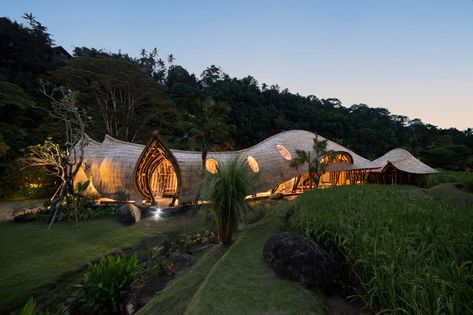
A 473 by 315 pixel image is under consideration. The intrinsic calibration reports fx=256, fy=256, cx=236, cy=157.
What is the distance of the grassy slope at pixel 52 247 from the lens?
6863 millimetres

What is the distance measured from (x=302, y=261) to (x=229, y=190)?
2.60m

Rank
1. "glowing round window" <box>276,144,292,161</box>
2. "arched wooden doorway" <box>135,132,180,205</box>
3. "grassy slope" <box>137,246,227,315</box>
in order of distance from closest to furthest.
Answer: "grassy slope" <box>137,246,227,315</box> < "arched wooden doorway" <box>135,132,180,205</box> < "glowing round window" <box>276,144,292,161</box>

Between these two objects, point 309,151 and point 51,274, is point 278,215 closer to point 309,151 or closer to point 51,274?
point 51,274

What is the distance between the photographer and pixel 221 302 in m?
3.79

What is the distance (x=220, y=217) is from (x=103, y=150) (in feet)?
52.7

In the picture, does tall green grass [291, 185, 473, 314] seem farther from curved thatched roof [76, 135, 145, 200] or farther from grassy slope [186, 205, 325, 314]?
curved thatched roof [76, 135, 145, 200]

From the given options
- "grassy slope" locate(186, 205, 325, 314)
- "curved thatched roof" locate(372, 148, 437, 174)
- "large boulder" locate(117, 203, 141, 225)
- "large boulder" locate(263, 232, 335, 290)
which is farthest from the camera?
"curved thatched roof" locate(372, 148, 437, 174)

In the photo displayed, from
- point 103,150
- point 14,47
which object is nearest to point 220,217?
point 103,150

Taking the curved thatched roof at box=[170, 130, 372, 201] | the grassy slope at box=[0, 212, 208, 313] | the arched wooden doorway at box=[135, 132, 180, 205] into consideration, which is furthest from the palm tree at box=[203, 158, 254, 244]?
the arched wooden doorway at box=[135, 132, 180, 205]

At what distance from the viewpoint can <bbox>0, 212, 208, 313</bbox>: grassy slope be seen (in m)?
6.86

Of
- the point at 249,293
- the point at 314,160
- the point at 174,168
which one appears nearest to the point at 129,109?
the point at 174,168

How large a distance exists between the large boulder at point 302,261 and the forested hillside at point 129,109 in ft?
38.7

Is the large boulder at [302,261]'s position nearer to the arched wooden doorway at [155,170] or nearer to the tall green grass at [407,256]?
the tall green grass at [407,256]

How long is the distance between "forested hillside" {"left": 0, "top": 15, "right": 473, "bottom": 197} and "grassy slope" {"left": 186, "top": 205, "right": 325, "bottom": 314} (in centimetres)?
1166
